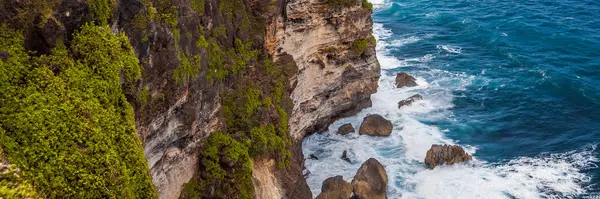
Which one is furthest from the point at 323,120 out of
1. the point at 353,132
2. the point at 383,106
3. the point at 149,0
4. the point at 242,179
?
the point at 149,0

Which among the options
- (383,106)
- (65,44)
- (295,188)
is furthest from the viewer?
(383,106)

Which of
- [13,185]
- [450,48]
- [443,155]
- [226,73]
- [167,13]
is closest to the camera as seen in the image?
[13,185]

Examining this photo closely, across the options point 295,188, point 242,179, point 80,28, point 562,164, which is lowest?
point 562,164

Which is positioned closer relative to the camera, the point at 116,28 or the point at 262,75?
the point at 116,28

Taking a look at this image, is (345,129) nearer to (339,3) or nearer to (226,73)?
(339,3)

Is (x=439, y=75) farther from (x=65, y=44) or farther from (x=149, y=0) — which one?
(x=65, y=44)

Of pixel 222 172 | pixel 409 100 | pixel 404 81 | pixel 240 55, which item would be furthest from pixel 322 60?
pixel 222 172
